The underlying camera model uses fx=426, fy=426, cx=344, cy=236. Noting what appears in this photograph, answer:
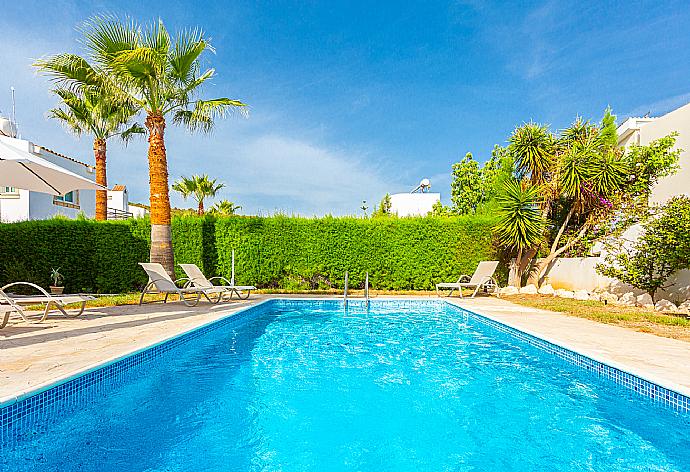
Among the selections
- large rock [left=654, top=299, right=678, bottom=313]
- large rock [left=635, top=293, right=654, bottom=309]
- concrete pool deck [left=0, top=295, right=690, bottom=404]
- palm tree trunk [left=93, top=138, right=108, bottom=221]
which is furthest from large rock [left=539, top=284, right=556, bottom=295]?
palm tree trunk [left=93, top=138, right=108, bottom=221]

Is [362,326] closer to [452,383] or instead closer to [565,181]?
[452,383]

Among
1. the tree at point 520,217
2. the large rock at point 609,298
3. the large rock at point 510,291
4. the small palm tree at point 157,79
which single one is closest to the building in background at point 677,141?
the tree at point 520,217

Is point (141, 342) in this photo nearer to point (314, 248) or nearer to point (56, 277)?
point (314, 248)

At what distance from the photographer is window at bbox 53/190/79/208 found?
1046 inches

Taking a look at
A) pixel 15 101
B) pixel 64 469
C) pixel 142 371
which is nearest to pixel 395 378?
pixel 142 371

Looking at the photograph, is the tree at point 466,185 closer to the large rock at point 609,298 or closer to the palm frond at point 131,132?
the large rock at point 609,298

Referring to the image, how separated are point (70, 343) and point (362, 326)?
5.14 meters

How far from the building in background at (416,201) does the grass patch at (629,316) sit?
26235 mm

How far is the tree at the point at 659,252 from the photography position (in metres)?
8.42

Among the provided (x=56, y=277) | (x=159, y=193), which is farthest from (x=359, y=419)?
(x=56, y=277)

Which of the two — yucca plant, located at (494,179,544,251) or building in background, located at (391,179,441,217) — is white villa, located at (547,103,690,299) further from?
building in background, located at (391,179,441,217)

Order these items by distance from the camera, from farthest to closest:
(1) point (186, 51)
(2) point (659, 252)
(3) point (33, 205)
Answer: (3) point (33, 205)
(1) point (186, 51)
(2) point (659, 252)

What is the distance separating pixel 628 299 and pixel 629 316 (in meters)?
3.35

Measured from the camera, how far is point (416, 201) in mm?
37844
